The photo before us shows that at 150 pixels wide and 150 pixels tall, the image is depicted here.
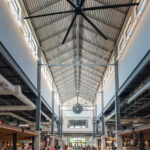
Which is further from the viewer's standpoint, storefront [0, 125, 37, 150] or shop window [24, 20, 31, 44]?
shop window [24, 20, 31, 44]

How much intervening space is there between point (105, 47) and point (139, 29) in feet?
34.2

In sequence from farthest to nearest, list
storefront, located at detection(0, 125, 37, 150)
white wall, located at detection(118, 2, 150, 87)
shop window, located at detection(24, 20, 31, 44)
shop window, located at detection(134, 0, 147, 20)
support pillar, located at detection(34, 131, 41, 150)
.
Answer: support pillar, located at detection(34, 131, 41, 150) < shop window, located at detection(24, 20, 31, 44) < shop window, located at detection(134, 0, 147, 20) < storefront, located at detection(0, 125, 37, 150) < white wall, located at detection(118, 2, 150, 87)

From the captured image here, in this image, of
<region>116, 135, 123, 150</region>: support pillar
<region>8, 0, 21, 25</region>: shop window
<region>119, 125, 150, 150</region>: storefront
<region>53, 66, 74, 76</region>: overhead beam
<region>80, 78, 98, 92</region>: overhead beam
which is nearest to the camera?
<region>8, 0, 21, 25</region>: shop window

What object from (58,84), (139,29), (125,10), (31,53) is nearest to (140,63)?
(139,29)

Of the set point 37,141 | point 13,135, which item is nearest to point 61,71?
point 37,141

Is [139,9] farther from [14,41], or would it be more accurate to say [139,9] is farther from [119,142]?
[119,142]

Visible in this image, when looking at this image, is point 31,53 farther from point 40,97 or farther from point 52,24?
point 40,97

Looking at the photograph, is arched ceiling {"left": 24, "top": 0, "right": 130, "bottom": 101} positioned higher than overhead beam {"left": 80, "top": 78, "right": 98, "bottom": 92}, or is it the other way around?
arched ceiling {"left": 24, "top": 0, "right": 130, "bottom": 101}

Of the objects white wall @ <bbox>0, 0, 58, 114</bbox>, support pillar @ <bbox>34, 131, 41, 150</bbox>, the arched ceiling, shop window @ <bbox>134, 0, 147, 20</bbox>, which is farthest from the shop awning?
shop window @ <bbox>134, 0, 147, 20</bbox>

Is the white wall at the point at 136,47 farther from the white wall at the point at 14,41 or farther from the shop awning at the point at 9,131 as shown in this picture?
the shop awning at the point at 9,131

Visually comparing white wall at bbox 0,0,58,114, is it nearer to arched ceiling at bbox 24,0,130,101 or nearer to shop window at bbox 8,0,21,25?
shop window at bbox 8,0,21,25

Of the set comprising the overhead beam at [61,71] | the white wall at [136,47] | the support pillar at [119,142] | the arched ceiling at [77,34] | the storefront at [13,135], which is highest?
the arched ceiling at [77,34]

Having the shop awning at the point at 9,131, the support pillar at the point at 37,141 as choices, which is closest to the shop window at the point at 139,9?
the shop awning at the point at 9,131

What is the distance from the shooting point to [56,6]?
1945 centimetres
